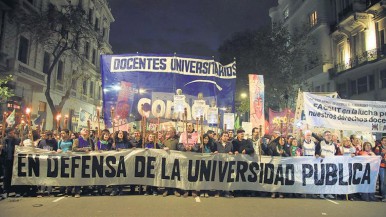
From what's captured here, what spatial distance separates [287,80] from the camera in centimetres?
2959

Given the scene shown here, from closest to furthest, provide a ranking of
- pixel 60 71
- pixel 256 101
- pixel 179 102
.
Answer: pixel 179 102, pixel 256 101, pixel 60 71

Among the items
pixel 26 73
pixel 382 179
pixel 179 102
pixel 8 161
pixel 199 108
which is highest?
pixel 26 73

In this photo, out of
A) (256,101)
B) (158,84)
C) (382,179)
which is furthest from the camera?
(256,101)

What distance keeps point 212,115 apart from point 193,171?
7.20ft

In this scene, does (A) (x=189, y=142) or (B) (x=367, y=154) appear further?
(A) (x=189, y=142)

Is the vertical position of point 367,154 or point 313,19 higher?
point 313,19

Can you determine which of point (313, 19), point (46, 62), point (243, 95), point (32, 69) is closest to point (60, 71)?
point (46, 62)

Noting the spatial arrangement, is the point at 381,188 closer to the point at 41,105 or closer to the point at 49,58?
the point at 41,105

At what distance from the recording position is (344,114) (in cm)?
1064

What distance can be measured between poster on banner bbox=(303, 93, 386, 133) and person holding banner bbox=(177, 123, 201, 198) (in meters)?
3.52

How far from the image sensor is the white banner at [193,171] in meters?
9.18

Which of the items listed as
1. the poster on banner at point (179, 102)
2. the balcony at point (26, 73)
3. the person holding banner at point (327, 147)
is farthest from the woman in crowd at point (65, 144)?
the balcony at point (26, 73)

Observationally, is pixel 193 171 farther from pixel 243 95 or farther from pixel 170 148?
pixel 243 95

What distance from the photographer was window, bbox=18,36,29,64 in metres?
22.5
